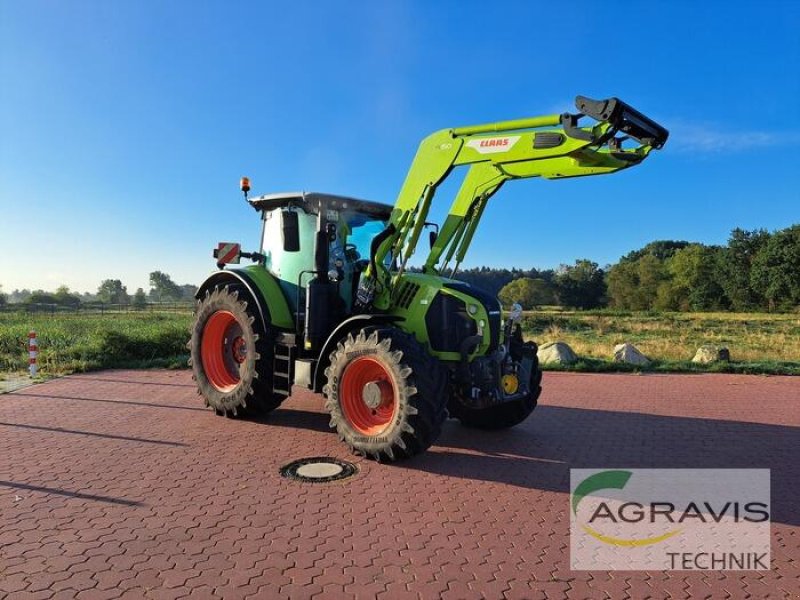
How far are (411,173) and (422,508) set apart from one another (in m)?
3.68

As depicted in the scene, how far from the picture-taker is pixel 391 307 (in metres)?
6.53

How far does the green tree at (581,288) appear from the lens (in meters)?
78.1

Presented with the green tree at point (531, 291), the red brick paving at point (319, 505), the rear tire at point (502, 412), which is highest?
the green tree at point (531, 291)

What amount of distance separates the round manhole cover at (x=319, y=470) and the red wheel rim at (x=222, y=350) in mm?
2426

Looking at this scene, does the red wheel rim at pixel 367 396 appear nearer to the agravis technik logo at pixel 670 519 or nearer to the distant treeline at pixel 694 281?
the agravis technik logo at pixel 670 519

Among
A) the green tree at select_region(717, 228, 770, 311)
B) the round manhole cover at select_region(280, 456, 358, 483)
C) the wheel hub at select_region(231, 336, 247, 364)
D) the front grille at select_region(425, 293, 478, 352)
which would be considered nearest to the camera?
the round manhole cover at select_region(280, 456, 358, 483)

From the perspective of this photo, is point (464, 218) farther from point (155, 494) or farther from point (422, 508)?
point (155, 494)

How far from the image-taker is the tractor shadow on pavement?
5449mm

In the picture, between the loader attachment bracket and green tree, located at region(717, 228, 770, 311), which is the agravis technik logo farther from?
green tree, located at region(717, 228, 770, 311)

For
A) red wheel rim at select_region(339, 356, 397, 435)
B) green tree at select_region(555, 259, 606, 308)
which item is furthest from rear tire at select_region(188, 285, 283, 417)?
green tree at select_region(555, 259, 606, 308)

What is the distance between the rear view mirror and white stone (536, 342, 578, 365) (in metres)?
8.09

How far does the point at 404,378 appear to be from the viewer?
535cm

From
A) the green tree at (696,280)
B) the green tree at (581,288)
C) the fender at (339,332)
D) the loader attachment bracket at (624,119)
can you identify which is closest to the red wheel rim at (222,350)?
the fender at (339,332)

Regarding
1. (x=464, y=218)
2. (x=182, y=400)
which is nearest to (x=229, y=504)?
(x=464, y=218)
